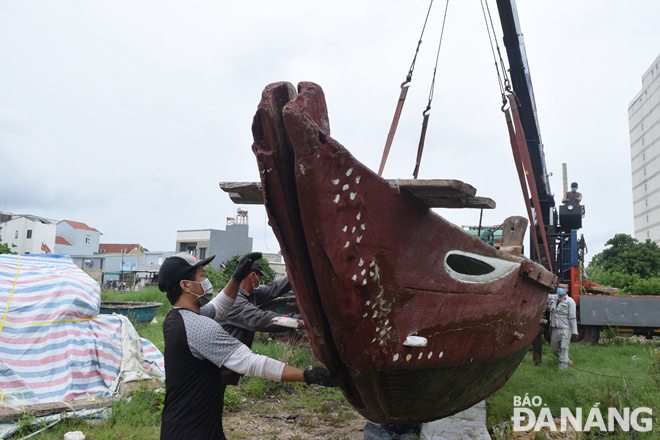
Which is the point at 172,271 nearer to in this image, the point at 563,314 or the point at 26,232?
the point at 563,314

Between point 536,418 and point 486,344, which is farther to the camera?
point 536,418

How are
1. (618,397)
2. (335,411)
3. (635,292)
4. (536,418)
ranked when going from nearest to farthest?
(618,397) < (536,418) < (335,411) < (635,292)

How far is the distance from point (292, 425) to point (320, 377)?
3.16 meters

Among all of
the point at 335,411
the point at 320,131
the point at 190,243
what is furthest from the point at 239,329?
the point at 190,243

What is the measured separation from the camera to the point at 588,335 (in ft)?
29.8

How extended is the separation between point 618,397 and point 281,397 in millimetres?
3801

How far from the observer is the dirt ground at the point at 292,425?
15.4 feet

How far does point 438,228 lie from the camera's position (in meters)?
2.52

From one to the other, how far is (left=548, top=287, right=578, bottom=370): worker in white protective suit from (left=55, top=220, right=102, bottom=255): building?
4197cm

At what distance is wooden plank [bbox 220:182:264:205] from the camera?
2.42 metres

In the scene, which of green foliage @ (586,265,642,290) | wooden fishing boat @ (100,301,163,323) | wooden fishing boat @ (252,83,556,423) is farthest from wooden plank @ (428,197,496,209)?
green foliage @ (586,265,642,290)

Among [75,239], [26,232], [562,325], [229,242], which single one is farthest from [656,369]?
[75,239]

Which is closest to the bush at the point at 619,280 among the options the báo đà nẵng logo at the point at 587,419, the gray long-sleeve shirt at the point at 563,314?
the gray long-sleeve shirt at the point at 563,314

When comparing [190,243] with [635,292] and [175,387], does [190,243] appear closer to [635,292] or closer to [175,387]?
[635,292]
